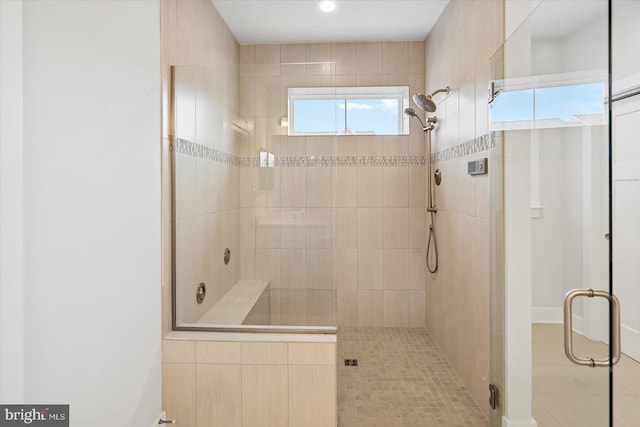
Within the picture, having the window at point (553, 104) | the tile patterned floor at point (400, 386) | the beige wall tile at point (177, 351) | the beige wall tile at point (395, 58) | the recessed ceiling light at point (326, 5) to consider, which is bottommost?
the tile patterned floor at point (400, 386)

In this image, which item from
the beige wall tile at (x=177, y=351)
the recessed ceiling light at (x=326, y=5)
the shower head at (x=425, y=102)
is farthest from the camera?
the shower head at (x=425, y=102)

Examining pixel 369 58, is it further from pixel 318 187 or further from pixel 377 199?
pixel 318 187

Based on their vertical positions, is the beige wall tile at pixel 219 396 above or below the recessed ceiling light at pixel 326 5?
below

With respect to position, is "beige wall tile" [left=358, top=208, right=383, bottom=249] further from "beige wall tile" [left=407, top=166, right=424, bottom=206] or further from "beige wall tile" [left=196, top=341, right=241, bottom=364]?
"beige wall tile" [left=196, top=341, right=241, bottom=364]

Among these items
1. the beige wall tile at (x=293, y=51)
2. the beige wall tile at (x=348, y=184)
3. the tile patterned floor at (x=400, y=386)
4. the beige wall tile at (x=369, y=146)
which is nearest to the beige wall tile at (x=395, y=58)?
the beige wall tile at (x=369, y=146)

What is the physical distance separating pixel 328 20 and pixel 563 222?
2644 mm

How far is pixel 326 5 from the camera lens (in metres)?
3.01

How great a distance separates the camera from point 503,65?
5.87 ft

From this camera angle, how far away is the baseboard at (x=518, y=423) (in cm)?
166

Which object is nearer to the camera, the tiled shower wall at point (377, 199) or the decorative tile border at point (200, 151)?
the decorative tile border at point (200, 151)

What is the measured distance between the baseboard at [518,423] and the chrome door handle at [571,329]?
485 millimetres

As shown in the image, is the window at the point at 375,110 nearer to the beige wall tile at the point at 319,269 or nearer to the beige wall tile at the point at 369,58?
the beige wall tile at the point at 369,58

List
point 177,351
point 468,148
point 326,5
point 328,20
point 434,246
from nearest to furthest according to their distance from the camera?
point 177,351 → point 468,148 → point 326,5 → point 328,20 → point 434,246

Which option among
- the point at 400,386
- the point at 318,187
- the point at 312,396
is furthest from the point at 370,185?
the point at 312,396
